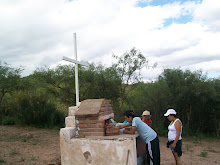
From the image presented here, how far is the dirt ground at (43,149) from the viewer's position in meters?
5.64

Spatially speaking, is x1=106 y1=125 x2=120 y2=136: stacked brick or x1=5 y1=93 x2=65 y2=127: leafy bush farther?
x1=5 y1=93 x2=65 y2=127: leafy bush

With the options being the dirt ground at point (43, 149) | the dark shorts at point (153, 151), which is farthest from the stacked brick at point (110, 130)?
the dirt ground at point (43, 149)

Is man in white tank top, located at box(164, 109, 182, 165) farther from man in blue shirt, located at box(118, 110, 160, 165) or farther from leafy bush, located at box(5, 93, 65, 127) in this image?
leafy bush, located at box(5, 93, 65, 127)

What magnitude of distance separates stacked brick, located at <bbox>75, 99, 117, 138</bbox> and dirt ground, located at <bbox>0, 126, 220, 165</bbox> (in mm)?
Result: 1641

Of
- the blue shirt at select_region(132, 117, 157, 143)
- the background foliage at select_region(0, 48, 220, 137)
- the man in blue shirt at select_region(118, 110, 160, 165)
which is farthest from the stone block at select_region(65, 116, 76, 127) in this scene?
the background foliage at select_region(0, 48, 220, 137)

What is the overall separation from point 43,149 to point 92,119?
315 centimetres

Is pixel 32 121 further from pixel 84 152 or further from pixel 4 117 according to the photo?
pixel 84 152

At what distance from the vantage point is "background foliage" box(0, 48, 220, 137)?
10234mm

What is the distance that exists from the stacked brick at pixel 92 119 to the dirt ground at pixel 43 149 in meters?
1.64

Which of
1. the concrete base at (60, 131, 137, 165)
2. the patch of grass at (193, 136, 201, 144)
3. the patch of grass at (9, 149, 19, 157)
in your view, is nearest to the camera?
the concrete base at (60, 131, 137, 165)

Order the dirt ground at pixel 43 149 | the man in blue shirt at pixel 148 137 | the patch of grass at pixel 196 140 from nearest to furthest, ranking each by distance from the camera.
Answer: the man in blue shirt at pixel 148 137 < the dirt ground at pixel 43 149 < the patch of grass at pixel 196 140

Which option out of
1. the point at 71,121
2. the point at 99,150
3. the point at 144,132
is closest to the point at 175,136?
the point at 144,132

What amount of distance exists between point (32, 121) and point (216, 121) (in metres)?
8.91

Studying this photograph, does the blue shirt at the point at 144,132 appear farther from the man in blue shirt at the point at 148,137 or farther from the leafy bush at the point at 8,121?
the leafy bush at the point at 8,121
